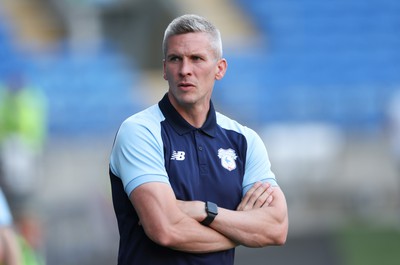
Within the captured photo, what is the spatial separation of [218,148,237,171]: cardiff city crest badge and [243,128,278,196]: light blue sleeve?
106mm

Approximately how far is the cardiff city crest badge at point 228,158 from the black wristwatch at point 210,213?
0.69ft

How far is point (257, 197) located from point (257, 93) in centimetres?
1295

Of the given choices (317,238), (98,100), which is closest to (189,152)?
(317,238)

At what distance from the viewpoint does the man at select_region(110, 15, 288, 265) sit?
4.25m

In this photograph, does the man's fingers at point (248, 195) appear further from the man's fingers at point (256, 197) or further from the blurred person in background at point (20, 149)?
the blurred person in background at point (20, 149)

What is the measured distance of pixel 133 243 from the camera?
432cm

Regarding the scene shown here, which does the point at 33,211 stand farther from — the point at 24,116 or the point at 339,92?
the point at 339,92

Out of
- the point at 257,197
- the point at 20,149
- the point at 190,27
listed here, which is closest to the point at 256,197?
the point at 257,197

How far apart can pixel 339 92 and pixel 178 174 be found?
43.9 ft

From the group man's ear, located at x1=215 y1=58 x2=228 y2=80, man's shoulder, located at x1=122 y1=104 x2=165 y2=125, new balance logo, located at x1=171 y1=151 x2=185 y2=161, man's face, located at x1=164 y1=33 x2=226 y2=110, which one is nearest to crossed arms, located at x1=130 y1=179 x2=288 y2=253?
new balance logo, located at x1=171 y1=151 x2=185 y2=161

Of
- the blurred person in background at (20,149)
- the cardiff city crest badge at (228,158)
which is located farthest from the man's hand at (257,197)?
the blurred person in background at (20,149)

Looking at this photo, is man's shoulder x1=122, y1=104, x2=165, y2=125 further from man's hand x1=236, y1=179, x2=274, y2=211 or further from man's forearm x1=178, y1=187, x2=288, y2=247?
man's hand x1=236, y1=179, x2=274, y2=211

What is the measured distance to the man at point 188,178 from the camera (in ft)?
13.9

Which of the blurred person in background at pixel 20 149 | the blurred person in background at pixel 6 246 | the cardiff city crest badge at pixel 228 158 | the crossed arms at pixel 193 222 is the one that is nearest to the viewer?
the crossed arms at pixel 193 222
